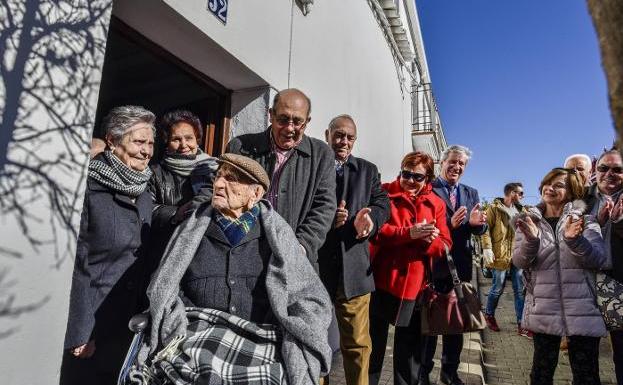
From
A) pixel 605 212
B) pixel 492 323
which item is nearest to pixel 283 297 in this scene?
pixel 605 212

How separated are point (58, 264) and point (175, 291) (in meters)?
0.58

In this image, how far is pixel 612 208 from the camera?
2.59 meters

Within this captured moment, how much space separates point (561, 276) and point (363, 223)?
1403mm

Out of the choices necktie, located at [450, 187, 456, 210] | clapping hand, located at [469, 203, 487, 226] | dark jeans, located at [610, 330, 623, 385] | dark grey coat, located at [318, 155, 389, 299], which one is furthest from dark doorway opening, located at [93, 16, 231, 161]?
dark jeans, located at [610, 330, 623, 385]

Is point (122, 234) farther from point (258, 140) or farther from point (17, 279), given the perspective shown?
point (258, 140)

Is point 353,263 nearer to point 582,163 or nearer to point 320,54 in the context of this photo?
point 582,163

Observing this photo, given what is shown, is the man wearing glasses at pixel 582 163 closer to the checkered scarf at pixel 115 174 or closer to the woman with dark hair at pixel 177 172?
the woman with dark hair at pixel 177 172

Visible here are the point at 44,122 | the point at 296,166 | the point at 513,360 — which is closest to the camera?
the point at 44,122

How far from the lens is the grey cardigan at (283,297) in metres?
1.70

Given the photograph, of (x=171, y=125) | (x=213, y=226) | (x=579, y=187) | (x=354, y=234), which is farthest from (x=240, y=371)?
(x=579, y=187)

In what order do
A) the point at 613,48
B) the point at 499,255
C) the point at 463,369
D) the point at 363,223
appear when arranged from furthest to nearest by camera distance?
the point at 499,255, the point at 463,369, the point at 363,223, the point at 613,48

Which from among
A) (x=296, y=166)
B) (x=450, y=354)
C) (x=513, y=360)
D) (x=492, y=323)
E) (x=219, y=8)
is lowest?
(x=513, y=360)

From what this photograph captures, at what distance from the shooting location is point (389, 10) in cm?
838

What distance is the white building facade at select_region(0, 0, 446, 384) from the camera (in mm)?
1672
